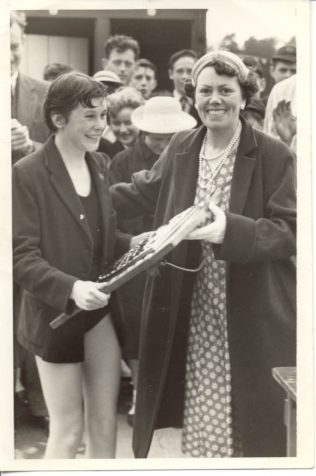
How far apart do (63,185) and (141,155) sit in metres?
0.18

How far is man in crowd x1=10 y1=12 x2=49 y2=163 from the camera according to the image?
1.49 metres

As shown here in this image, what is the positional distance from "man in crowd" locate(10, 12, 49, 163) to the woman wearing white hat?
7.1 inches

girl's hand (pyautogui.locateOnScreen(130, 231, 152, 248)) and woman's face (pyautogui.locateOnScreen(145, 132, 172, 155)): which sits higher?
woman's face (pyautogui.locateOnScreen(145, 132, 172, 155))

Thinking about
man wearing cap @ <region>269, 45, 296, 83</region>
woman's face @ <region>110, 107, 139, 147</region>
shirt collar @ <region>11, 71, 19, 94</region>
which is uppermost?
man wearing cap @ <region>269, 45, 296, 83</region>

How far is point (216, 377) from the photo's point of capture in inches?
58.6

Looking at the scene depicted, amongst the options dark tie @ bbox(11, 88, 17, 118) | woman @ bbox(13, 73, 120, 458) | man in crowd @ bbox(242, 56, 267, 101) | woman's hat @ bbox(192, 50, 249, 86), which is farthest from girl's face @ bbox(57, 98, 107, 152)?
man in crowd @ bbox(242, 56, 267, 101)

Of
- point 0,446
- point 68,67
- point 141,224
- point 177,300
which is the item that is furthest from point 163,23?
point 0,446

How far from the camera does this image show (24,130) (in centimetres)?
150

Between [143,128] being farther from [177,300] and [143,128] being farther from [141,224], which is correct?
[177,300]

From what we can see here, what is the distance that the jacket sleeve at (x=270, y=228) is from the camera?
4.76 ft

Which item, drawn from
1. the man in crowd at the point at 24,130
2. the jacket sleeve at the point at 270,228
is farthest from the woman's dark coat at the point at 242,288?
the man in crowd at the point at 24,130

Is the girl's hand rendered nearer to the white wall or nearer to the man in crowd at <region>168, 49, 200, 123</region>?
the man in crowd at <region>168, 49, 200, 123</region>

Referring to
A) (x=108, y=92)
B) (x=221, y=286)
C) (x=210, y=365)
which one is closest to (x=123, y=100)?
(x=108, y=92)

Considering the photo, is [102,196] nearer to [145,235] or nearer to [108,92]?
[145,235]
